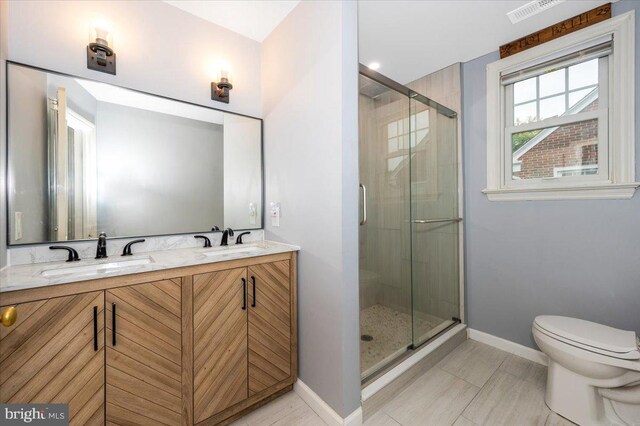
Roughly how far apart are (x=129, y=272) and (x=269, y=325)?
82cm

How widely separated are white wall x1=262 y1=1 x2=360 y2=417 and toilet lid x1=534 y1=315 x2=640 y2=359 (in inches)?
47.8

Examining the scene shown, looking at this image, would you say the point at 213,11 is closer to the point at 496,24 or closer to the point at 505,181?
the point at 496,24

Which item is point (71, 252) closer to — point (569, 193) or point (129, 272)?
point (129, 272)

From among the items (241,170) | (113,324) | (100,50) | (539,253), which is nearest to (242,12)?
(100,50)

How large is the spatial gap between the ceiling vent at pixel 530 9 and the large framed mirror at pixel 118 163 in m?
2.03

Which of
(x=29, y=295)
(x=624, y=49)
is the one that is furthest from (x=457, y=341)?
(x=29, y=295)

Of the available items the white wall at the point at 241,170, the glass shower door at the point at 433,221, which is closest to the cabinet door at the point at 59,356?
the white wall at the point at 241,170

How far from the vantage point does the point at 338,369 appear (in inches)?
55.7

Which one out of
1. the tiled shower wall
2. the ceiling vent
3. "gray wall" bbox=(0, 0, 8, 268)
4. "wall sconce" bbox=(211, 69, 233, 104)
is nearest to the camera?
"gray wall" bbox=(0, 0, 8, 268)

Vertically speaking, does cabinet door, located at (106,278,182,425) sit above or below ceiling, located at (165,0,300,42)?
below

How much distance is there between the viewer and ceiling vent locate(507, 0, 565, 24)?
1.67m

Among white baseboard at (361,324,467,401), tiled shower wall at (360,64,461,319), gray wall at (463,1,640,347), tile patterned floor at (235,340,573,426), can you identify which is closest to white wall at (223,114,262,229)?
tiled shower wall at (360,64,461,319)

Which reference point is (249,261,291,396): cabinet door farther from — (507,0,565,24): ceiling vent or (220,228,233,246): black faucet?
(507,0,565,24): ceiling vent

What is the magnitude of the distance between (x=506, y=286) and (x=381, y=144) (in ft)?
5.36
